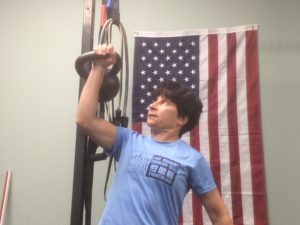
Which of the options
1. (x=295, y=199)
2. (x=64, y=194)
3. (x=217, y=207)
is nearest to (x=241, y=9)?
(x=295, y=199)

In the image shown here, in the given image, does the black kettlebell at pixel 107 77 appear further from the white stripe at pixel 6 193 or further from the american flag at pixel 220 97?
the white stripe at pixel 6 193

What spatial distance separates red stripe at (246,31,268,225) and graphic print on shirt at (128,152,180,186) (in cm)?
102

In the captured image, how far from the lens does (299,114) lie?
2.09m

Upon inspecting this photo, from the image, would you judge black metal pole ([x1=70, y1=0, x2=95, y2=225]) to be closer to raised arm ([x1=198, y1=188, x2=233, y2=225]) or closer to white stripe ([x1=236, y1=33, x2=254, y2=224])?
raised arm ([x1=198, y1=188, x2=233, y2=225])

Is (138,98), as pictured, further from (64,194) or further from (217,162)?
(64,194)

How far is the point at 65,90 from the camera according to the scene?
7.41 feet

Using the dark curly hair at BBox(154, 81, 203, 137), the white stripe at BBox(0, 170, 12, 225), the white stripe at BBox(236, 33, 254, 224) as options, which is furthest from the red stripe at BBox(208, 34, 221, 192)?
the white stripe at BBox(0, 170, 12, 225)

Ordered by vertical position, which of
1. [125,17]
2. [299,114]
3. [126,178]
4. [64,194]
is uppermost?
[125,17]

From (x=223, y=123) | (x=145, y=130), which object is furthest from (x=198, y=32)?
(x=145, y=130)

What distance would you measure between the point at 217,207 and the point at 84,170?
0.50 meters

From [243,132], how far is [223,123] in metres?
0.13

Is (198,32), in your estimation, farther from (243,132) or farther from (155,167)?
(155,167)

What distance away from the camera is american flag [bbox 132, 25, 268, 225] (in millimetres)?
2020

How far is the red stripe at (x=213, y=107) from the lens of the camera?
2057 mm
